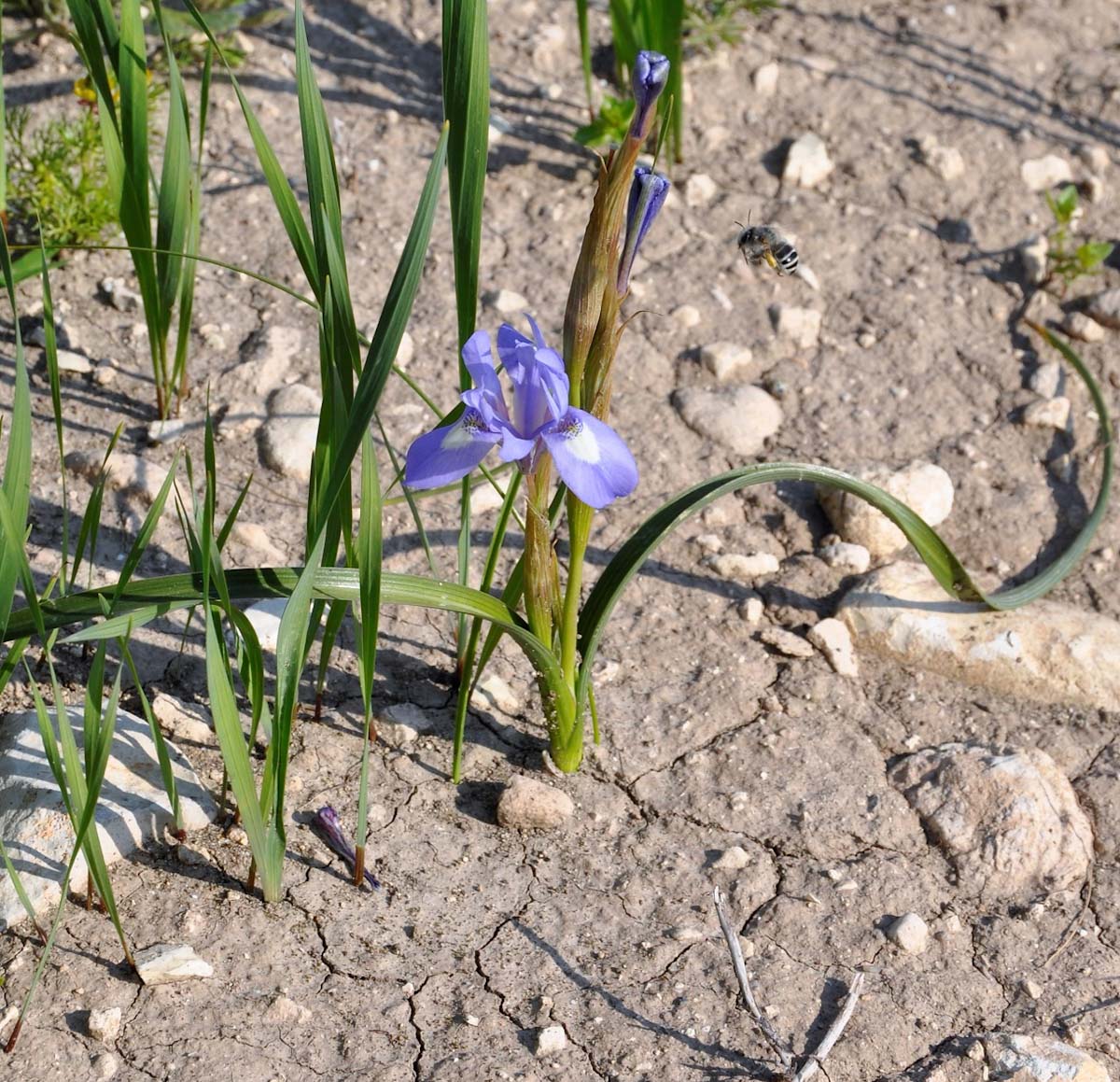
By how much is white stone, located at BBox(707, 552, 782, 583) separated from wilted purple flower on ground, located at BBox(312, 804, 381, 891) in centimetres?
96

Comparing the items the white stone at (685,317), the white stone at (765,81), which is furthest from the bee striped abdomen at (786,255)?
the white stone at (765,81)

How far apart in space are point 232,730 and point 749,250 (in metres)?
1.19

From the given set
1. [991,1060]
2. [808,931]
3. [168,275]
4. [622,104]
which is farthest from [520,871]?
[622,104]

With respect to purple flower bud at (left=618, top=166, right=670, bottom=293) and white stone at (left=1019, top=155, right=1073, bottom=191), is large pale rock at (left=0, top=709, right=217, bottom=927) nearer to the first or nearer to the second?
purple flower bud at (left=618, top=166, right=670, bottom=293)

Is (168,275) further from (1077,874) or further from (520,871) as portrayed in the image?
(1077,874)

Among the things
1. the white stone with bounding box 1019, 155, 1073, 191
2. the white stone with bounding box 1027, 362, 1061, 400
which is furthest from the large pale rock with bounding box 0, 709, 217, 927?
the white stone with bounding box 1019, 155, 1073, 191

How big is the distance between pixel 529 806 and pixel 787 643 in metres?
0.66

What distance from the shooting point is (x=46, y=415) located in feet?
9.23

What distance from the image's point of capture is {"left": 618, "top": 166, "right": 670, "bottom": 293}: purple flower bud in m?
1.69

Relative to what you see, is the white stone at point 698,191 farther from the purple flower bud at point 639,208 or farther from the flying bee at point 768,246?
the purple flower bud at point 639,208

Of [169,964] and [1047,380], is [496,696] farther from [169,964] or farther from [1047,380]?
[1047,380]

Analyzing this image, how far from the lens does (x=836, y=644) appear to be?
8.46ft

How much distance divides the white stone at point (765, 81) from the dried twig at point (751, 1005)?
2.58 metres

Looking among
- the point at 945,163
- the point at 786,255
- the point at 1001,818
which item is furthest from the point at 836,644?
the point at 945,163
